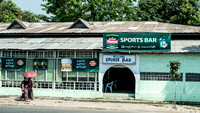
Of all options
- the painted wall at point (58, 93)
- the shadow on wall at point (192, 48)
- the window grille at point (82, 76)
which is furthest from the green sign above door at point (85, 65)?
the shadow on wall at point (192, 48)

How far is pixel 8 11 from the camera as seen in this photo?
47781mm

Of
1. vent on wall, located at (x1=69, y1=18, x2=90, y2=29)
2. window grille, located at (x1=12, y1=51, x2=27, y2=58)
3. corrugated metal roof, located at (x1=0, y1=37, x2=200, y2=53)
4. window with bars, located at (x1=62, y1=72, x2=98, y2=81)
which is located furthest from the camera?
vent on wall, located at (x1=69, y1=18, x2=90, y2=29)

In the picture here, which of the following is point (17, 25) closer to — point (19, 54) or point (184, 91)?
point (19, 54)

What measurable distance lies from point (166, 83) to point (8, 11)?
37.8m

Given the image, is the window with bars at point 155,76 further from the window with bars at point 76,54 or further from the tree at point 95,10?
the tree at point 95,10

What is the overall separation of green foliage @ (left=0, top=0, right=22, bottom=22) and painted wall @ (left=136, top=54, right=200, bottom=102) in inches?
→ 1281

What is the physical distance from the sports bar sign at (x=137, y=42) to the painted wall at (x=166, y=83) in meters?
0.71

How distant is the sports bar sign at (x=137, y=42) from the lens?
18.0 m

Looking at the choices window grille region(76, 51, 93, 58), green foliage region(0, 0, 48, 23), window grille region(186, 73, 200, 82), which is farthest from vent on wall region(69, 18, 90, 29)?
green foliage region(0, 0, 48, 23)

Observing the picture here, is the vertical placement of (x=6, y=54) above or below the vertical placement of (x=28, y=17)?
below

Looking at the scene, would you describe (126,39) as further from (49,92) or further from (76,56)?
(49,92)

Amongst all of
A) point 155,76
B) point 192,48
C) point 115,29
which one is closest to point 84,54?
point 115,29

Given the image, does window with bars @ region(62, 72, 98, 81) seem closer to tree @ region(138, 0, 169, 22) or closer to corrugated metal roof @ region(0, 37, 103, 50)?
corrugated metal roof @ region(0, 37, 103, 50)

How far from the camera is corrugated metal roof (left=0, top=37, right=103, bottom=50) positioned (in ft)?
63.4
